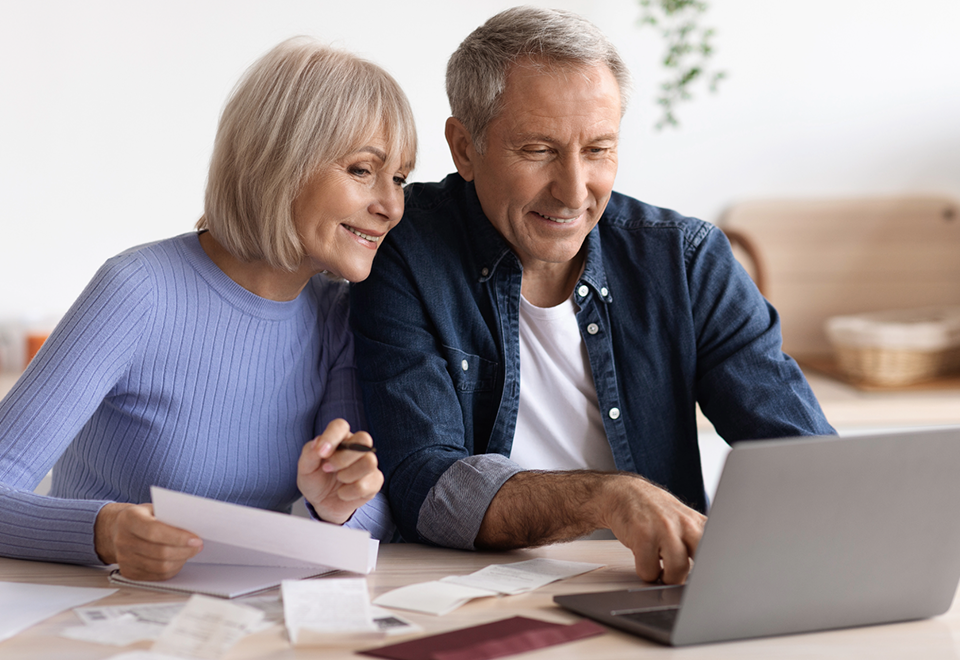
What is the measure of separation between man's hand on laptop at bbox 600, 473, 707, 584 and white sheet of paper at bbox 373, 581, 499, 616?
18 cm

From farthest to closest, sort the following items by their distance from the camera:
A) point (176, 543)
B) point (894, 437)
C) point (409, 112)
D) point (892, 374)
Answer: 1. point (892, 374)
2. point (409, 112)
3. point (176, 543)
4. point (894, 437)

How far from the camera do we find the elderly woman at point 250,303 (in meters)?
1.30

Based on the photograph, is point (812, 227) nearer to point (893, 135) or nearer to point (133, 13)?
point (893, 135)

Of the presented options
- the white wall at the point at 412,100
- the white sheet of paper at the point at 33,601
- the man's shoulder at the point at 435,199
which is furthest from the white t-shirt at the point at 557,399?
the white wall at the point at 412,100

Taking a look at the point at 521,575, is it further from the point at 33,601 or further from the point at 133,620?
the point at 33,601

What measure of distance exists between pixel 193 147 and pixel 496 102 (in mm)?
1455

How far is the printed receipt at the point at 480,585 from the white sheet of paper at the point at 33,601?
317mm

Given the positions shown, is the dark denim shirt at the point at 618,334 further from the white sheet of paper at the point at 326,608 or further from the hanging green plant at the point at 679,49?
the hanging green plant at the point at 679,49

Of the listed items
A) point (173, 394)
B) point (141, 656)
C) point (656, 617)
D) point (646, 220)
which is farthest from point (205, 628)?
point (646, 220)

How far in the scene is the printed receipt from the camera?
963 millimetres

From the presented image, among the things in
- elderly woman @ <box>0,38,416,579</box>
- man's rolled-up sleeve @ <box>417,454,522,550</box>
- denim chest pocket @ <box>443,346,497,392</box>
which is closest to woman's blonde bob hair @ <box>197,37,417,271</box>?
elderly woman @ <box>0,38,416,579</box>

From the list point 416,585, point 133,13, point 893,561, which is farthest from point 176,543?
point 133,13

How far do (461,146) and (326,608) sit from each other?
0.93 metres

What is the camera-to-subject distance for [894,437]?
83 centimetres
